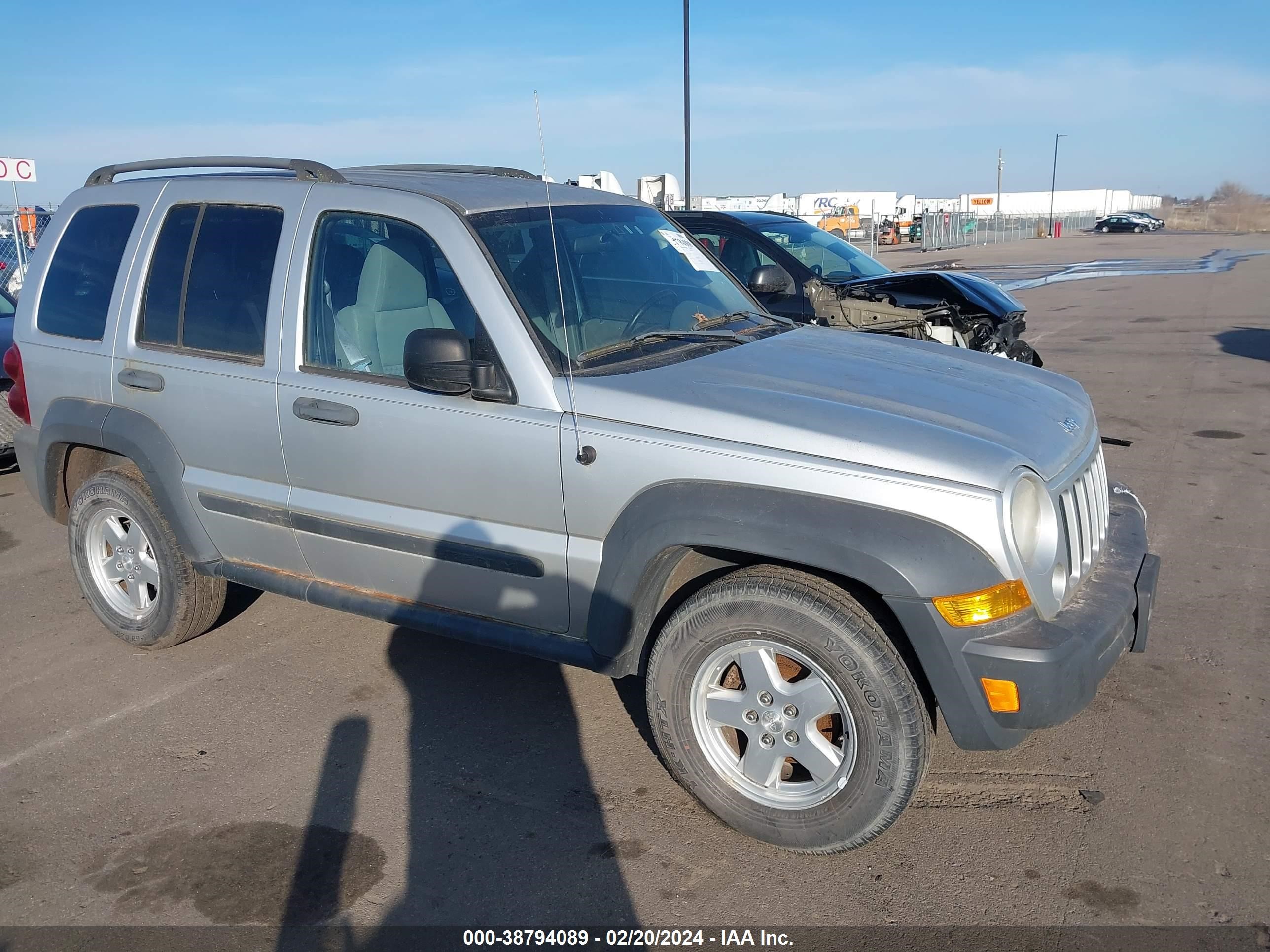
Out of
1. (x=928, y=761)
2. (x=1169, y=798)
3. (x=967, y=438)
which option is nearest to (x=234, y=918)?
(x=928, y=761)

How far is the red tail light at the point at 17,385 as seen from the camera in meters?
4.99

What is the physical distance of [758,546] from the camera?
3051mm

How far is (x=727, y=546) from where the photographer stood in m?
3.09

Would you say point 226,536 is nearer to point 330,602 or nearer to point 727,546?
point 330,602

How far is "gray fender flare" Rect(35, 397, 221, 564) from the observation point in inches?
174

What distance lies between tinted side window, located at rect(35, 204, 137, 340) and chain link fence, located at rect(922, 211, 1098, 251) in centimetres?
4456

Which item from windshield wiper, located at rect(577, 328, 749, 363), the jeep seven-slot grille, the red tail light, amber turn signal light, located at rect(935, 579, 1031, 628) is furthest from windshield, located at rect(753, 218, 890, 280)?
amber turn signal light, located at rect(935, 579, 1031, 628)

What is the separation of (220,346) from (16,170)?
52.5 feet

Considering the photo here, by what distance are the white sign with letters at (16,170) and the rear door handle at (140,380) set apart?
50.4 ft

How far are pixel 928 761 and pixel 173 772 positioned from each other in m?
2.71

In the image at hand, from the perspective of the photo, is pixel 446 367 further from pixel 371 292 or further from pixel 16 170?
pixel 16 170

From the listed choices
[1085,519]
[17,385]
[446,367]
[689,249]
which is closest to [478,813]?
[446,367]

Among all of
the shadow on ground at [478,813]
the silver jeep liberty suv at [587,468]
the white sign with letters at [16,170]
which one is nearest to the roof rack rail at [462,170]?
the silver jeep liberty suv at [587,468]

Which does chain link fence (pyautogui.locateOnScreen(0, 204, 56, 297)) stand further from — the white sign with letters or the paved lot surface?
the paved lot surface
